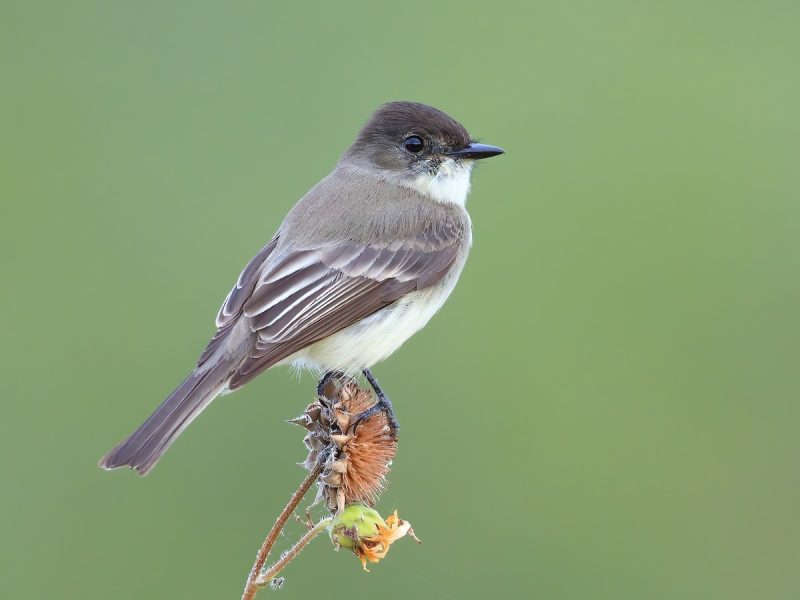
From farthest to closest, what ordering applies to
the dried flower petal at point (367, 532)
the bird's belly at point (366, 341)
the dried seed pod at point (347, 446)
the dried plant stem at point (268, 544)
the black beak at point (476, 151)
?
the black beak at point (476, 151) < the bird's belly at point (366, 341) < the dried seed pod at point (347, 446) < the dried flower petal at point (367, 532) < the dried plant stem at point (268, 544)

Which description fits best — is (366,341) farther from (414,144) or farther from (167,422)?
(414,144)

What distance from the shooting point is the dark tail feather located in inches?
159

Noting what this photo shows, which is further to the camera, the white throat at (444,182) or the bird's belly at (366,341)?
the white throat at (444,182)

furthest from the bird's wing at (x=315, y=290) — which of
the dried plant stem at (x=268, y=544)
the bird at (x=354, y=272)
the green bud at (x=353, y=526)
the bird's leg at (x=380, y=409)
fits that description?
the dried plant stem at (x=268, y=544)

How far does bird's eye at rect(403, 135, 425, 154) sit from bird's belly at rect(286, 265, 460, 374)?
0.87m

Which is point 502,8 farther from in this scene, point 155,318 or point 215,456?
point 215,456

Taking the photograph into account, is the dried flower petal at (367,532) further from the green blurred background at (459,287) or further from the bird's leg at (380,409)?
the green blurred background at (459,287)

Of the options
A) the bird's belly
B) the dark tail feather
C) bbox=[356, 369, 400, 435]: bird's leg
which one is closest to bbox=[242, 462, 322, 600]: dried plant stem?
bbox=[356, 369, 400, 435]: bird's leg

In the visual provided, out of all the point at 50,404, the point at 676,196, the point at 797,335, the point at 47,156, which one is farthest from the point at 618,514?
the point at 47,156

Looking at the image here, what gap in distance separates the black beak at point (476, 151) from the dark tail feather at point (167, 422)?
5.59 feet

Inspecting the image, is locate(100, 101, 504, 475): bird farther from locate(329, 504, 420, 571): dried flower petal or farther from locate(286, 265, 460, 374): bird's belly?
locate(329, 504, 420, 571): dried flower petal

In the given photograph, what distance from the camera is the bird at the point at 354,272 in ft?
14.7

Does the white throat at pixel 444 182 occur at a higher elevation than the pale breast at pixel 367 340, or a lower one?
higher

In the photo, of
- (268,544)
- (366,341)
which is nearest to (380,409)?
(366,341)
